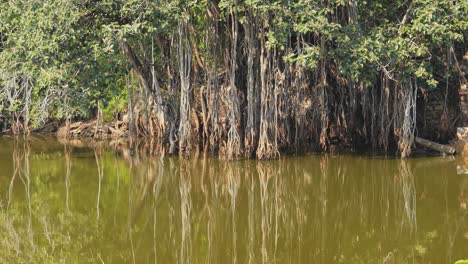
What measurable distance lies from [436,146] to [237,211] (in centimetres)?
548

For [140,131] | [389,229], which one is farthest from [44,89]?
[389,229]

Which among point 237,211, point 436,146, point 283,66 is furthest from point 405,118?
point 237,211

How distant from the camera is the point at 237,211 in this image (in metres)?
7.23

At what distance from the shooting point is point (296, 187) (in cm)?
860

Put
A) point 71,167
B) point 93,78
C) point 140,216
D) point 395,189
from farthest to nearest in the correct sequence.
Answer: point 71,167
point 93,78
point 395,189
point 140,216

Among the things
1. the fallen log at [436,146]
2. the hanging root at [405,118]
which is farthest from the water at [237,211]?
the fallen log at [436,146]

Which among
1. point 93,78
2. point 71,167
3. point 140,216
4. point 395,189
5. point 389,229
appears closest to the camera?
point 389,229

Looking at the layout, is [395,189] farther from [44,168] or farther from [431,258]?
[44,168]

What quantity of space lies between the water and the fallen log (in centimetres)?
58

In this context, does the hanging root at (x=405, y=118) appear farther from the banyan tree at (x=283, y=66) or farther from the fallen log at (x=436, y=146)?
the fallen log at (x=436, y=146)

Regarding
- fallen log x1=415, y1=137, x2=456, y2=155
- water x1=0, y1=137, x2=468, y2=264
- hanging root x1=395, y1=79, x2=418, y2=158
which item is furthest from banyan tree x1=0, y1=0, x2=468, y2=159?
water x1=0, y1=137, x2=468, y2=264

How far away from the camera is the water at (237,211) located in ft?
18.6

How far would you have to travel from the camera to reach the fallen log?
1120 cm

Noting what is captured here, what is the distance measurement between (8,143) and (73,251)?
34.2ft
